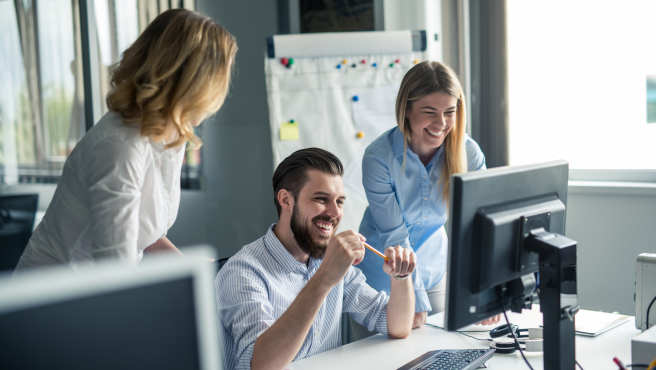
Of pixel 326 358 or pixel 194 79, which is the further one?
pixel 326 358

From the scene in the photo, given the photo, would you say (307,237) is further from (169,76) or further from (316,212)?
(169,76)

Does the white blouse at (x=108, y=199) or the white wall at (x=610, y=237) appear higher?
the white blouse at (x=108, y=199)

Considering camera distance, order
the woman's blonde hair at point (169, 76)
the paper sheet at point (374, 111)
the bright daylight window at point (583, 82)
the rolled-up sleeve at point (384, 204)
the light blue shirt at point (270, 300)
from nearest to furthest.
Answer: the woman's blonde hair at point (169, 76), the light blue shirt at point (270, 300), the rolled-up sleeve at point (384, 204), the bright daylight window at point (583, 82), the paper sheet at point (374, 111)

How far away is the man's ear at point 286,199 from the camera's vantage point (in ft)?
5.33

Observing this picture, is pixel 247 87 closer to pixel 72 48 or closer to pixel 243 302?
pixel 72 48

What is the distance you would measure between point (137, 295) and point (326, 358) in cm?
103

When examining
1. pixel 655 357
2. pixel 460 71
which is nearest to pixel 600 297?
pixel 460 71

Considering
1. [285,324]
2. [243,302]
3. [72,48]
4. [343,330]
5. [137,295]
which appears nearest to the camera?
[137,295]

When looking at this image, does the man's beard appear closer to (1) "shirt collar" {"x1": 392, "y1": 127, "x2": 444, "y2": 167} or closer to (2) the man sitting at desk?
(2) the man sitting at desk

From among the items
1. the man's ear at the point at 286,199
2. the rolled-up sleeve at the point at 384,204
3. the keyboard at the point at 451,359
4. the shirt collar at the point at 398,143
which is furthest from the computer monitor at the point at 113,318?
the shirt collar at the point at 398,143

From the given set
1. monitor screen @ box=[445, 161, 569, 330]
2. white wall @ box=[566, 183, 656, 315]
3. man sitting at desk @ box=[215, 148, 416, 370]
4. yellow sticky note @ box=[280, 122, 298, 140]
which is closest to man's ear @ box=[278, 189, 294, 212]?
man sitting at desk @ box=[215, 148, 416, 370]

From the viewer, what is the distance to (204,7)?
291 centimetres

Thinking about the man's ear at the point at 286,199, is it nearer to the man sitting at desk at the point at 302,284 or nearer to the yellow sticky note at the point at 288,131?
the man sitting at desk at the point at 302,284

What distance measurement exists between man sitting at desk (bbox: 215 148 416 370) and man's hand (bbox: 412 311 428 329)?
0.10 meters
